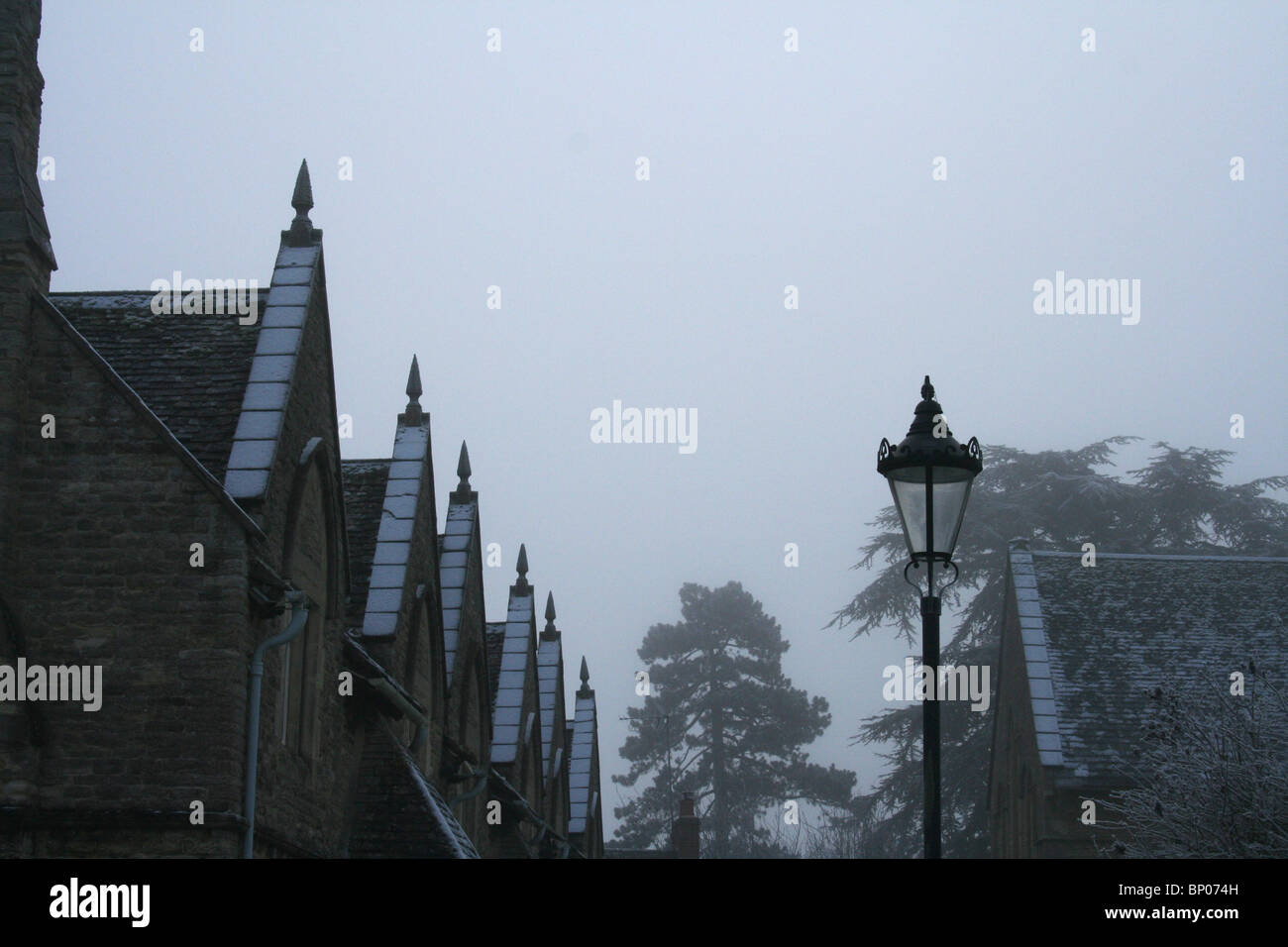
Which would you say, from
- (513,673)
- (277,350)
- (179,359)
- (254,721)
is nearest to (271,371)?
(277,350)

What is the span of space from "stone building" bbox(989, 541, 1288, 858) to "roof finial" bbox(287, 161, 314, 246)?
1961 cm

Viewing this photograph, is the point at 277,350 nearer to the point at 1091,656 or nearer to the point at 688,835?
the point at 1091,656

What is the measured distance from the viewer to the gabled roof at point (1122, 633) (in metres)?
31.5

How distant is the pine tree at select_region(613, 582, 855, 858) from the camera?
6769 cm

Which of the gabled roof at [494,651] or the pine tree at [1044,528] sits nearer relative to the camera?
the gabled roof at [494,651]

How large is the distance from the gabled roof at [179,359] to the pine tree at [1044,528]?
34164 mm

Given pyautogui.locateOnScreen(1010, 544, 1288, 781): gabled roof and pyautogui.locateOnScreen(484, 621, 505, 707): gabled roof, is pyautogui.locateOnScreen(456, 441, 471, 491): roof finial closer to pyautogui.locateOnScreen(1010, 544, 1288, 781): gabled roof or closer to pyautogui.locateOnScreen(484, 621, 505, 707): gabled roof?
pyautogui.locateOnScreen(484, 621, 505, 707): gabled roof

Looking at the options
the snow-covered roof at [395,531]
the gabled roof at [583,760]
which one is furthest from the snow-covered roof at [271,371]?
the gabled roof at [583,760]

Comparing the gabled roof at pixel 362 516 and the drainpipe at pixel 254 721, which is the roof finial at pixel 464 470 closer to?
the gabled roof at pixel 362 516

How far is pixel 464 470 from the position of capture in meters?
26.6

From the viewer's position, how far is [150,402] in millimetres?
14617

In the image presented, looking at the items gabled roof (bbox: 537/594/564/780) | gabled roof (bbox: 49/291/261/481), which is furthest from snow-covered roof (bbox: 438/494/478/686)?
gabled roof (bbox: 537/594/564/780)
